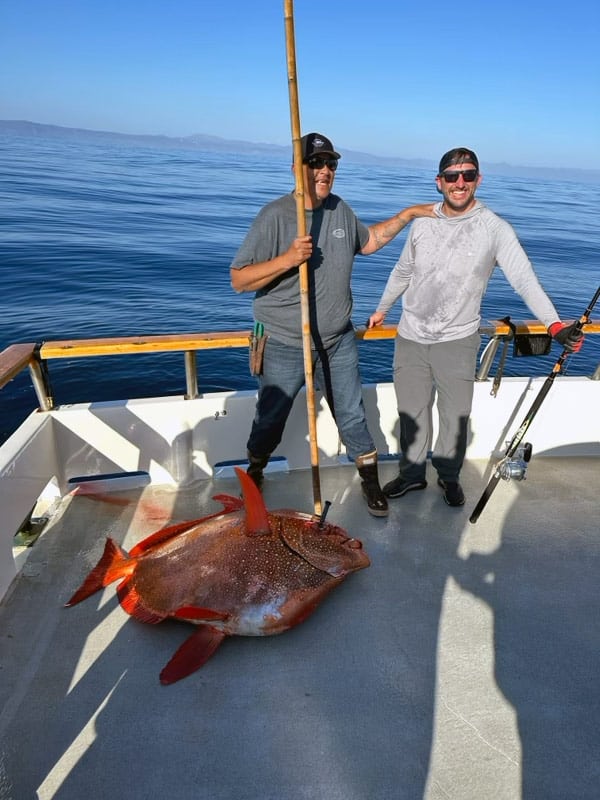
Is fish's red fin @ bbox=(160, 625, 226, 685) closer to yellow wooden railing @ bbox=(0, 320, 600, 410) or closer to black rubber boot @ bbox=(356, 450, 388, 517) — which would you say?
black rubber boot @ bbox=(356, 450, 388, 517)

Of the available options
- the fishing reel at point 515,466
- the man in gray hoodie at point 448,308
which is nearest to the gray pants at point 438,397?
the man in gray hoodie at point 448,308

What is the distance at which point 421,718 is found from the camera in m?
2.03

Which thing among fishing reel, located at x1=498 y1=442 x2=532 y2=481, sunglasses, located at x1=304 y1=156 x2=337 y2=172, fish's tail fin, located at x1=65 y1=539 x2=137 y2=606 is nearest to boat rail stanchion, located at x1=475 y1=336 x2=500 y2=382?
fishing reel, located at x1=498 y1=442 x2=532 y2=481

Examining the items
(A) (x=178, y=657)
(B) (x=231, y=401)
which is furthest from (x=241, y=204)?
(A) (x=178, y=657)

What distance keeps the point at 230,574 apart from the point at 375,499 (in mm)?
1283

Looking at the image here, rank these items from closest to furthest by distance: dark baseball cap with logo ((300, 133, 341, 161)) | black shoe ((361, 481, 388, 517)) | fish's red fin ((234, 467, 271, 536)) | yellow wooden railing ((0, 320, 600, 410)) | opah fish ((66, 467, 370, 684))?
opah fish ((66, 467, 370, 684)) < fish's red fin ((234, 467, 271, 536)) < dark baseball cap with logo ((300, 133, 341, 161)) < yellow wooden railing ((0, 320, 600, 410)) < black shoe ((361, 481, 388, 517))

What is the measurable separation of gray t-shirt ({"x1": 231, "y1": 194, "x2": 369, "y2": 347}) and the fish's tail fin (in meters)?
1.42

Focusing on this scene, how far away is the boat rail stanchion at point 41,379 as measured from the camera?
3.03m

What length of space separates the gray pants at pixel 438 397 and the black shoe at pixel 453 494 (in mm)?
40

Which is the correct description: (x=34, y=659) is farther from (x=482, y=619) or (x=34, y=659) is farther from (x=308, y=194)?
(x=308, y=194)

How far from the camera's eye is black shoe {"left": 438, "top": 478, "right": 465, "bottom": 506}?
340 cm

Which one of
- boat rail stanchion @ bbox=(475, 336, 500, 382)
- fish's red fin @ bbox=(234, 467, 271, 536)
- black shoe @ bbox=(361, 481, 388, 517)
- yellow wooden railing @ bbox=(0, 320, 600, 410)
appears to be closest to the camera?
fish's red fin @ bbox=(234, 467, 271, 536)

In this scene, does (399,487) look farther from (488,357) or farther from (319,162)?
(319,162)

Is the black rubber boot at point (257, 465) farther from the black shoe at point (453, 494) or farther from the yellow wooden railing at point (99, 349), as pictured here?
the black shoe at point (453, 494)
